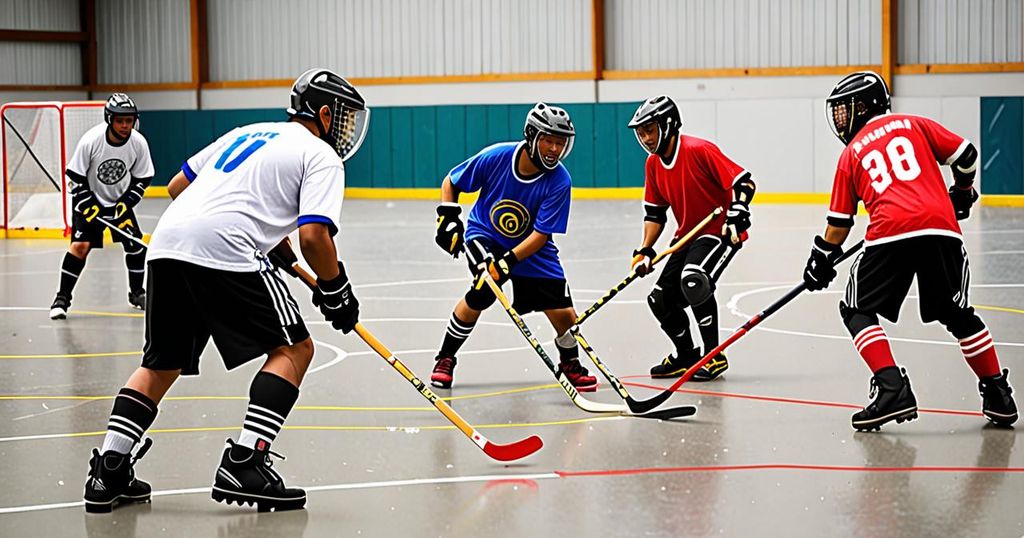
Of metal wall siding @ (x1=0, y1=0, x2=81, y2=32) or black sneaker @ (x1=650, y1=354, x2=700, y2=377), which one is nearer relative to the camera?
black sneaker @ (x1=650, y1=354, x2=700, y2=377)

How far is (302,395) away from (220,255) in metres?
2.47

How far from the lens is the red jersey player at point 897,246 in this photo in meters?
5.77

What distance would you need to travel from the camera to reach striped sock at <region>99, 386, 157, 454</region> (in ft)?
15.4

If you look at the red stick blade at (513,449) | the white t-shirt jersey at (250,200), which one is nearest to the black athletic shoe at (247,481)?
the white t-shirt jersey at (250,200)

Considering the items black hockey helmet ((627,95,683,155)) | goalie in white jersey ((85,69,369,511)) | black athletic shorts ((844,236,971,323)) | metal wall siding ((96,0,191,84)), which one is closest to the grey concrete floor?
goalie in white jersey ((85,69,369,511))

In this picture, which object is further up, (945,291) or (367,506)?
(945,291)

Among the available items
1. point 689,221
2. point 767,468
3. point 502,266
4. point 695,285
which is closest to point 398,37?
point 689,221

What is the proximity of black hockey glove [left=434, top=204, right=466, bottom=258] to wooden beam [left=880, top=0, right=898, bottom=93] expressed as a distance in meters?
14.1

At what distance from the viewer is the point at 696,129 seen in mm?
21375

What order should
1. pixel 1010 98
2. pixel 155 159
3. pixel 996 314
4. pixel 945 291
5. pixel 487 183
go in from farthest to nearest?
pixel 155 159 < pixel 1010 98 < pixel 996 314 < pixel 487 183 < pixel 945 291

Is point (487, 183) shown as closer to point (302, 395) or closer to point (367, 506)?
point (302, 395)

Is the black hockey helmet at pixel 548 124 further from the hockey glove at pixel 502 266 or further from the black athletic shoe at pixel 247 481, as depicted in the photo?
the black athletic shoe at pixel 247 481

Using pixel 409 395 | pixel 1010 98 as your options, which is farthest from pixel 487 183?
pixel 1010 98

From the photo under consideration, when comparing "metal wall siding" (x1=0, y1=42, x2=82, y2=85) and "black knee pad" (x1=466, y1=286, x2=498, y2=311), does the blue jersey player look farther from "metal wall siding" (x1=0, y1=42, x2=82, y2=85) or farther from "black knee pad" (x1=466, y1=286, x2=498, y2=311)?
"metal wall siding" (x1=0, y1=42, x2=82, y2=85)
